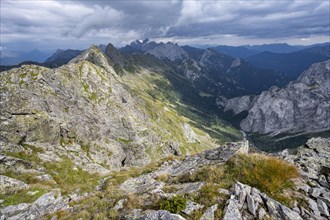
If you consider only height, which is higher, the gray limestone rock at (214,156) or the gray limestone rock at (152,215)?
the gray limestone rock at (152,215)

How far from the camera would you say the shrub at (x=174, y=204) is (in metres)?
20.5

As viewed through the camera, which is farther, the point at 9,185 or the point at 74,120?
the point at 74,120

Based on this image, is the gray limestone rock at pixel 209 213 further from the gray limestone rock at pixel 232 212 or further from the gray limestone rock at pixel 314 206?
the gray limestone rock at pixel 314 206

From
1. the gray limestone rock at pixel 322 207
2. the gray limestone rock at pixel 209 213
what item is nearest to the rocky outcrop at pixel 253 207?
the gray limestone rock at pixel 209 213

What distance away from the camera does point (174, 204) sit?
68.4ft

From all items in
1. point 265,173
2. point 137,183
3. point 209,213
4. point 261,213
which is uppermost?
point 265,173

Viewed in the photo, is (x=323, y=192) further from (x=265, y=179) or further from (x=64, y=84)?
(x=64, y=84)

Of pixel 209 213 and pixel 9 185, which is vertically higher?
pixel 209 213

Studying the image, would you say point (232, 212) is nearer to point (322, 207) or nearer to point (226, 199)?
point (226, 199)

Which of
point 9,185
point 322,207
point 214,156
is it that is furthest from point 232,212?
point 9,185

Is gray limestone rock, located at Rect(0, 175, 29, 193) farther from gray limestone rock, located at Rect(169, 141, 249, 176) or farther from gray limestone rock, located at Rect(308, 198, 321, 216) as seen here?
gray limestone rock, located at Rect(308, 198, 321, 216)

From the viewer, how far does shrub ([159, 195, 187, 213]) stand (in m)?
20.5

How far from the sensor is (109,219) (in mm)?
21453

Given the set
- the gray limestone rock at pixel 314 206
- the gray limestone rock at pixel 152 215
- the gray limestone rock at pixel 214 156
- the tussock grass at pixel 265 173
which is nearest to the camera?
the gray limestone rock at pixel 152 215
